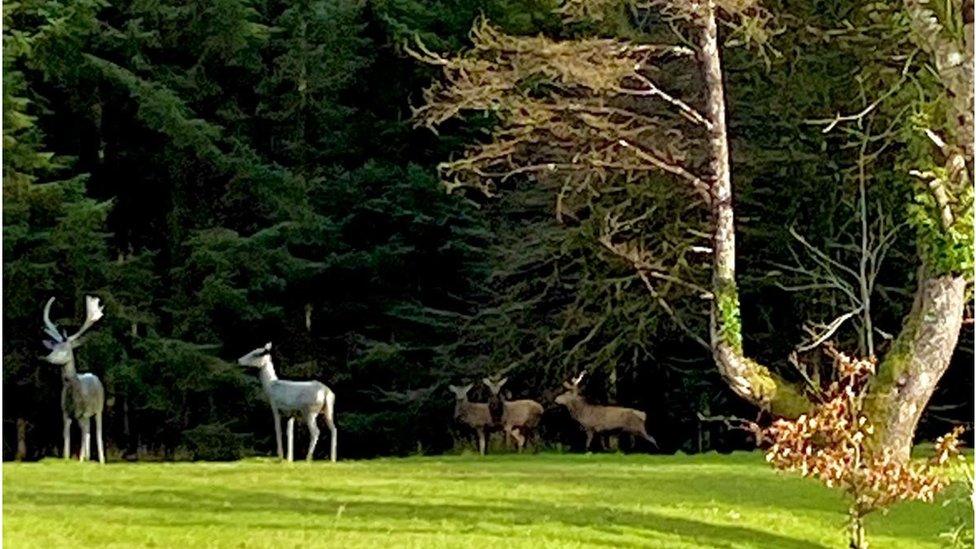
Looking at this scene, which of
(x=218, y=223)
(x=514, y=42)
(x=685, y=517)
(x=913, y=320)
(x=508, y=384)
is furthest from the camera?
(x=218, y=223)

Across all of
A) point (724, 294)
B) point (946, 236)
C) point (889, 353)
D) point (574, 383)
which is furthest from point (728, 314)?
point (574, 383)

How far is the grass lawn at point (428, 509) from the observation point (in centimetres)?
591

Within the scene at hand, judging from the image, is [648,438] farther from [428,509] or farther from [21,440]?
[428,509]

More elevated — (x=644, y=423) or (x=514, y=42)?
(x=514, y=42)

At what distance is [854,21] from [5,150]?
26.1 feet

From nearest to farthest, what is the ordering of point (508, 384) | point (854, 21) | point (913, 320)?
point (913, 320) < point (854, 21) < point (508, 384)

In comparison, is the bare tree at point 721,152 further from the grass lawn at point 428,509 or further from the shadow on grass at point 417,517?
the shadow on grass at point 417,517

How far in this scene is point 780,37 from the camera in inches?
537

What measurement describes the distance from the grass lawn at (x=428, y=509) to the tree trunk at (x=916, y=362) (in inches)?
18.6

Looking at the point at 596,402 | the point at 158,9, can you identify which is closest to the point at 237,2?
the point at 158,9

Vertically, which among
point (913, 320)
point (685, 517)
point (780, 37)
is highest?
point (780, 37)

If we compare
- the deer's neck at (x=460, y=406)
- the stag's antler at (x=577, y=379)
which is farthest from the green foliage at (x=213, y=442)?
the stag's antler at (x=577, y=379)

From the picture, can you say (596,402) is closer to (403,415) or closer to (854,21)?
(403,415)

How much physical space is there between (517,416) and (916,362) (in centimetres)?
673
